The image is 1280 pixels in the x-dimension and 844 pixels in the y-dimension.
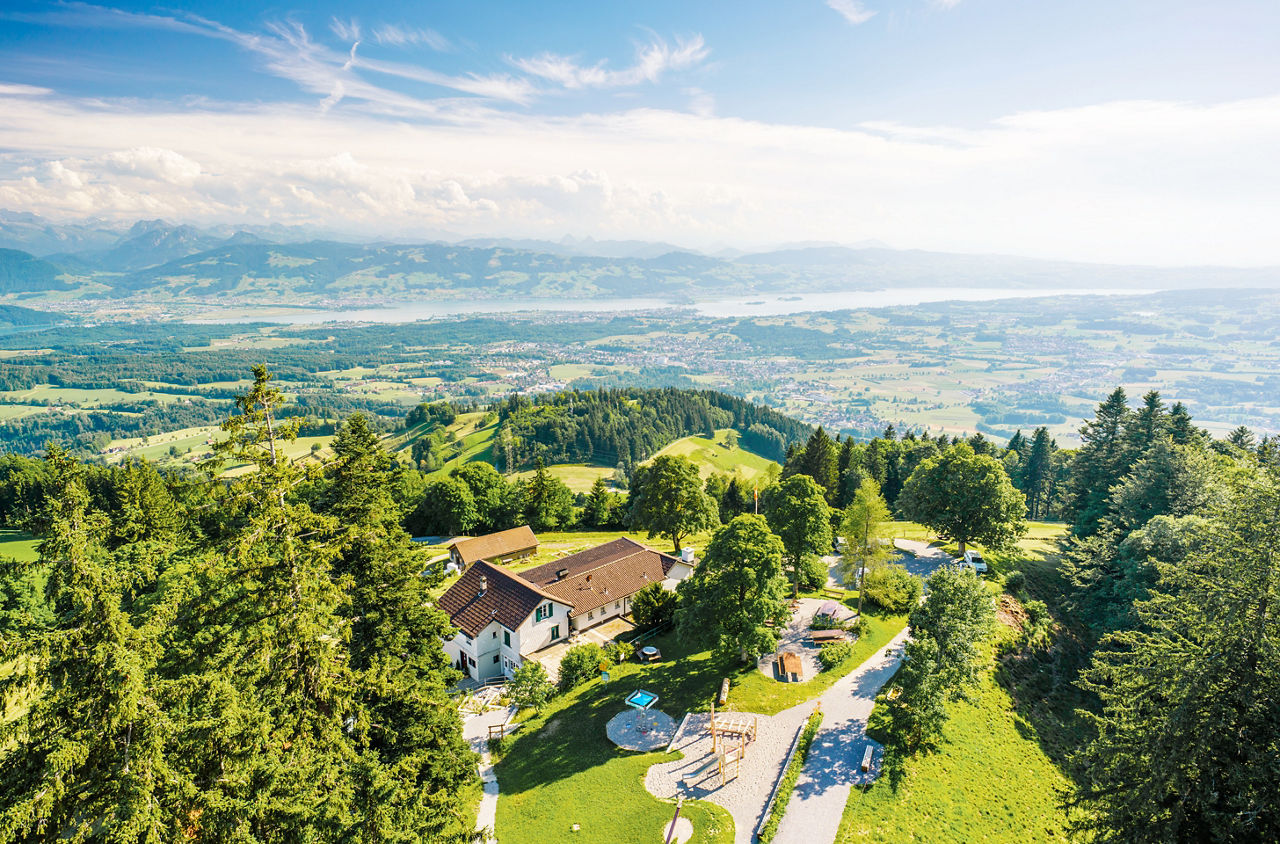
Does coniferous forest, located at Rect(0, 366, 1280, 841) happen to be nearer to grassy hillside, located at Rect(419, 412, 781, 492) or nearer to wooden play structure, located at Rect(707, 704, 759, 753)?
wooden play structure, located at Rect(707, 704, 759, 753)

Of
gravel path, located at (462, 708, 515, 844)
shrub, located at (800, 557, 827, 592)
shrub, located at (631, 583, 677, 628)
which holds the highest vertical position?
shrub, located at (800, 557, 827, 592)

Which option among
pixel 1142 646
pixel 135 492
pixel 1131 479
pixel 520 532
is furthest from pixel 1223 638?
pixel 135 492

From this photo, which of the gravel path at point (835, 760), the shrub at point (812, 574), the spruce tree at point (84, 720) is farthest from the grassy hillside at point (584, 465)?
the spruce tree at point (84, 720)

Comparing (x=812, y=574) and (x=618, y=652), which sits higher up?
(x=812, y=574)

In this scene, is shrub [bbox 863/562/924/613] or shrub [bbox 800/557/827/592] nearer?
shrub [bbox 863/562/924/613]

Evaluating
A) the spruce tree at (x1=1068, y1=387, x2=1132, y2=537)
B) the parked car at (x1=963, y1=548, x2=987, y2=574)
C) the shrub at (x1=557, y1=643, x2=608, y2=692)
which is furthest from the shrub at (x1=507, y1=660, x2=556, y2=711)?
the spruce tree at (x1=1068, y1=387, x2=1132, y2=537)

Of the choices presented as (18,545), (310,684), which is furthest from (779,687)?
(18,545)

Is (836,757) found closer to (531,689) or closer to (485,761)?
(531,689)
